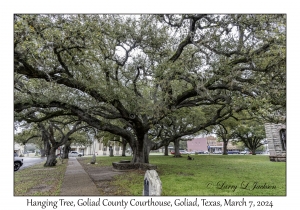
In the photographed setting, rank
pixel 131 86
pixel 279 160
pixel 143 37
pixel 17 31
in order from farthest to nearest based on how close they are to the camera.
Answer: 1. pixel 279 160
2. pixel 131 86
3. pixel 143 37
4. pixel 17 31

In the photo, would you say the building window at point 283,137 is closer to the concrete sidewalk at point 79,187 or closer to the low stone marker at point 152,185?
the concrete sidewalk at point 79,187

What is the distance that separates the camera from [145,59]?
10.9 m

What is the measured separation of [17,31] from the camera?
20.7ft

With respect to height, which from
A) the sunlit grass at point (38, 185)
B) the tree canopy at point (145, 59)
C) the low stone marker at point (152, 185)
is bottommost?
the sunlit grass at point (38, 185)

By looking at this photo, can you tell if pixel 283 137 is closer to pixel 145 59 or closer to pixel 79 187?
pixel 145 59

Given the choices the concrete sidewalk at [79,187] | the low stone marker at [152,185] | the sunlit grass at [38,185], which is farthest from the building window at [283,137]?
the low stone marker at [152,185]

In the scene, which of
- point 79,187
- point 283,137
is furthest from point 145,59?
point 283,137

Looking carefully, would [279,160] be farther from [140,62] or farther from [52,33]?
[52,33]

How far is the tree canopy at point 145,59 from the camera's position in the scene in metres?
7.34
